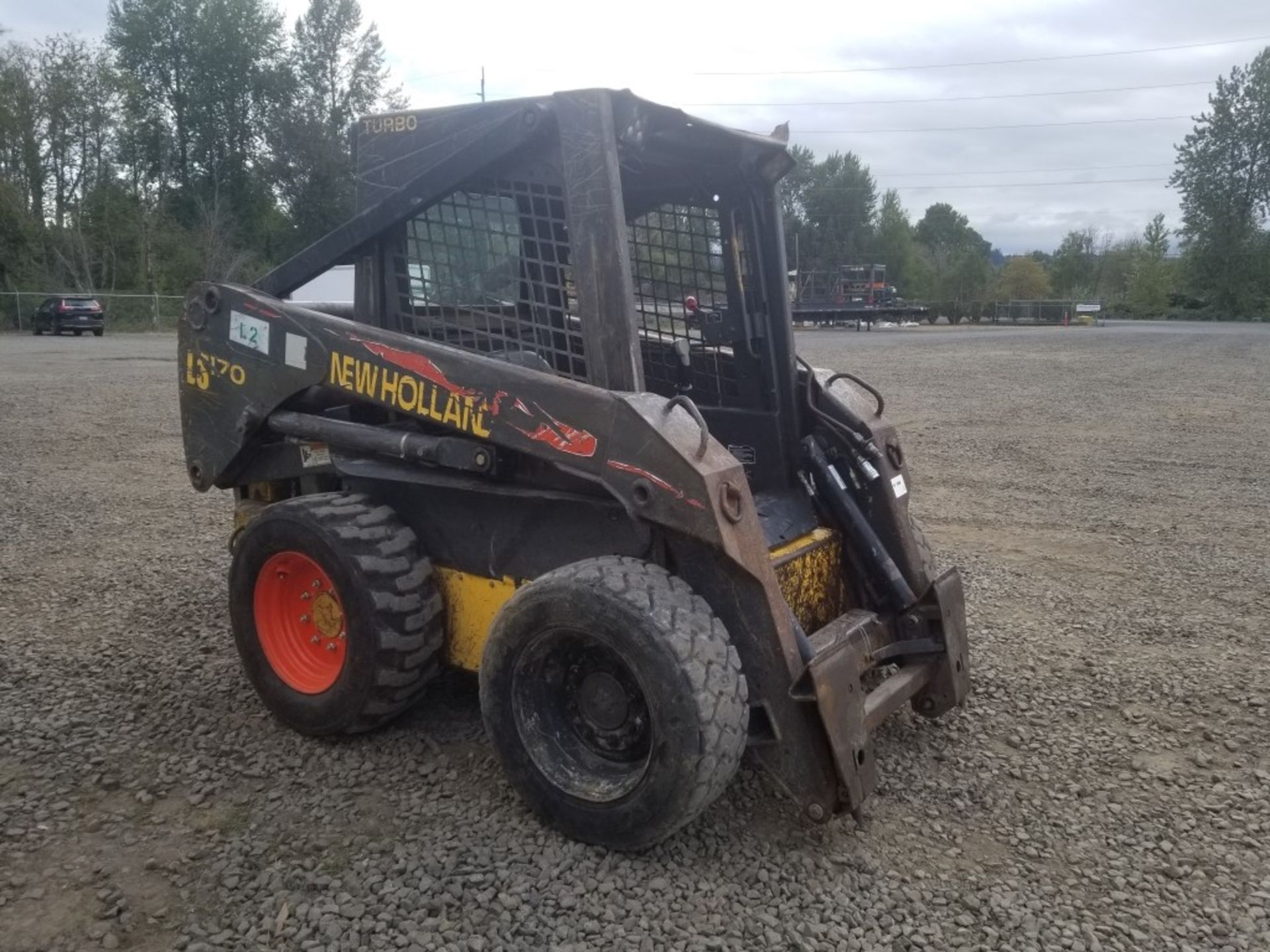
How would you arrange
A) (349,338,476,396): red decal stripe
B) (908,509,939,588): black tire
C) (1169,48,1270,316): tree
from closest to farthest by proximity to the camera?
1. (349,338,476,396): red decal stripe
2. (908,509,939,588): black tire
3. (1169,48,1270,316): tree

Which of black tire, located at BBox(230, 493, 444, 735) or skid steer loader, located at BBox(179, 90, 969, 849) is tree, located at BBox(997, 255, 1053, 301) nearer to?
skid steer loader, located at BBox(179, 90, 969, 849)

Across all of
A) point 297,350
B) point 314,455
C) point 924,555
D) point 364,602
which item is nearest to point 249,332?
point 297,350

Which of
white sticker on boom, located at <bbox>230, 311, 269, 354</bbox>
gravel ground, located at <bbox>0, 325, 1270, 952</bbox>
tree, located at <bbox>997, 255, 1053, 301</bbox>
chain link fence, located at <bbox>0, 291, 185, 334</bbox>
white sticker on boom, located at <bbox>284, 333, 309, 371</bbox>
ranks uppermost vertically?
tree, located at <bbox>997, 255, 1053, 301</bbox>

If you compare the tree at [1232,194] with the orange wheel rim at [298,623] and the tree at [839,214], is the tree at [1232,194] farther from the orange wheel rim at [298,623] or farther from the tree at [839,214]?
the orange wheel rim at [298,623]

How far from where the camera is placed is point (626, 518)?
357 centimetres

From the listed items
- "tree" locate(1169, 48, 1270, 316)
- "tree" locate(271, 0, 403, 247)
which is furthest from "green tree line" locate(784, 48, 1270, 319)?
"tree" locate(271, 0, 403, 247)

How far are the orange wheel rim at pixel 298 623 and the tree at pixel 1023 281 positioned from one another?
70002 mm

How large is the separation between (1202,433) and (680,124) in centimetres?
1064

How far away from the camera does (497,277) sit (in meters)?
3.98

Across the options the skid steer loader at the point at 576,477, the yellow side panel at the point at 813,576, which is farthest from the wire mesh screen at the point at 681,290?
the yellow side panel at the point at 813,576

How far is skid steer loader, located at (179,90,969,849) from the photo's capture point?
3.27 meters

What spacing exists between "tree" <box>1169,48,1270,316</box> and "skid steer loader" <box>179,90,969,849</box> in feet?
223

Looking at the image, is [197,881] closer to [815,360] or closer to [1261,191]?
[815,360]

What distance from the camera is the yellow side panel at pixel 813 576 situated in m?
3.97
